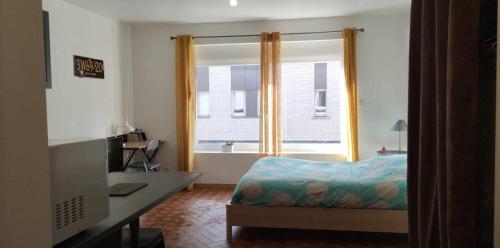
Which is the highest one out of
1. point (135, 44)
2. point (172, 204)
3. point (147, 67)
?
point (135, 44)

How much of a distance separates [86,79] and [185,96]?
1318 millimetres

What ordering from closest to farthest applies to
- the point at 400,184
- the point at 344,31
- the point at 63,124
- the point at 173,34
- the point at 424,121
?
the point at 424,121
the point at 400,184
the point at 63,124
the point at 344,31
the point at 173,34

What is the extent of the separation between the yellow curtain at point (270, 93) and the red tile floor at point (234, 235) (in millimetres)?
1293

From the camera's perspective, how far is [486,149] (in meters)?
1.16

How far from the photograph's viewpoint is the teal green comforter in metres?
3.18

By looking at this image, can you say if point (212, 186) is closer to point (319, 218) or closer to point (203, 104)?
point (203, 104)

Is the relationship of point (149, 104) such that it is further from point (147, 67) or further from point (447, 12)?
point (447, 12)

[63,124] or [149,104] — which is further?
[149,104]

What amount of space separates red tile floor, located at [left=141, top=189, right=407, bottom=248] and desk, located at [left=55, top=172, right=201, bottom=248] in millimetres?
989

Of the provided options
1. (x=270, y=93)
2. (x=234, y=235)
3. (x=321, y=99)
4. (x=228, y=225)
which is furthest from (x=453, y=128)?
(x=321, y=99)

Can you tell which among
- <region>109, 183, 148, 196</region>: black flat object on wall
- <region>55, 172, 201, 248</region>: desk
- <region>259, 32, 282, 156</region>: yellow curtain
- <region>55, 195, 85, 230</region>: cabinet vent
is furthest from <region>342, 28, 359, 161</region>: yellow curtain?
<region>55, 195, 85, 230</region>: cabinet vent

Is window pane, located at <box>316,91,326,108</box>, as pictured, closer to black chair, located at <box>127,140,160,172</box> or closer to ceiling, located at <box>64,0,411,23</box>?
ceiling, located at <box>64,0,411,23</box>

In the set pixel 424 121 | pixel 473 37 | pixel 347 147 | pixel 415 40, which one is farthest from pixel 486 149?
pixel 347 147

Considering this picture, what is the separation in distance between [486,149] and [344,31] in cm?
406
